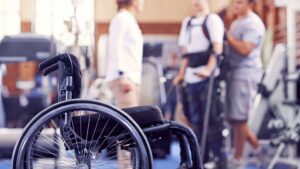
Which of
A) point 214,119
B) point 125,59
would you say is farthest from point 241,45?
point 125,59

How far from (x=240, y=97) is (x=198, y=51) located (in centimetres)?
42

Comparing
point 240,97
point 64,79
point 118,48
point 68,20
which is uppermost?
point 68,20

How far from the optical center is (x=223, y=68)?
3191 mm

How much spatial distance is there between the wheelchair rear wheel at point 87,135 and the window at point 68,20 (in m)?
1.13

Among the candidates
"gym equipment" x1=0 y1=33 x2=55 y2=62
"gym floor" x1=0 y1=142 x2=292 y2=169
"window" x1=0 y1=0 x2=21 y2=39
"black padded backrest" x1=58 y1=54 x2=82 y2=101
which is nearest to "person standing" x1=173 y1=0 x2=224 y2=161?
"gym floor" x1=0 y1=142 x2=292 y2=169

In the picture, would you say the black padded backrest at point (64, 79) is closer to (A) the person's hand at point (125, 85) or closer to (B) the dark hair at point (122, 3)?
(A) the person's hand at point (125, 85)

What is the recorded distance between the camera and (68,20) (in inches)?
121

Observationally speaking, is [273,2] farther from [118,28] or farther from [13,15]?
[13,15]

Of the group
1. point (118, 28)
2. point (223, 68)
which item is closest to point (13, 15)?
point (118, 28)

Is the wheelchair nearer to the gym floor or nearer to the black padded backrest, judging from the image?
the black padded backrest

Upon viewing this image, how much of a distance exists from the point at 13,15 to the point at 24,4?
0.33 ft

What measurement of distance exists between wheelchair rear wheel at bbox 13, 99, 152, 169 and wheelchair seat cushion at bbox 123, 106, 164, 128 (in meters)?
0.10

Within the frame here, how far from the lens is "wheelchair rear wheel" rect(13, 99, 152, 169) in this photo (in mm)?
1804

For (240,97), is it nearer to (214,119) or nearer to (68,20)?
(214,119)
